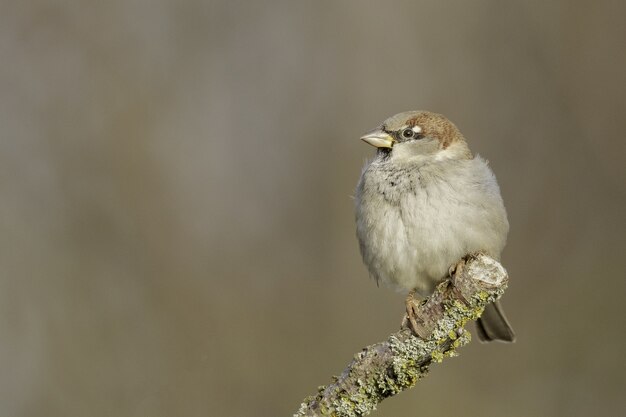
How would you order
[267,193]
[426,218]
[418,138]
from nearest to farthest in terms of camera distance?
[426,218], [418,138], [267,193]

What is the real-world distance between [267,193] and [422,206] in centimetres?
228

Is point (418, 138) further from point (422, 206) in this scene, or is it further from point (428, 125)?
point (422, 206)

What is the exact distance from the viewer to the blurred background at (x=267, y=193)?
4555mm

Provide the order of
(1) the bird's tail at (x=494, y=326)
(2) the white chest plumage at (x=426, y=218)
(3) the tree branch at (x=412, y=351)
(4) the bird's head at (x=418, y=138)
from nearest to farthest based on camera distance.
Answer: (3) the tree branch at (x=412, y=351)
(2) the white chest plumage at (x=426, y=218)
(4) the bird's head at (x=418, y=138)
(1) the bird's tail at (x=494, y=326)

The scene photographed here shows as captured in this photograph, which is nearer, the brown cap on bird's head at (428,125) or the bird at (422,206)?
the bird at (422,206)

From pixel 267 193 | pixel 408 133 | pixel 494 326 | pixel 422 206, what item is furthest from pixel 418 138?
pixel 267 193

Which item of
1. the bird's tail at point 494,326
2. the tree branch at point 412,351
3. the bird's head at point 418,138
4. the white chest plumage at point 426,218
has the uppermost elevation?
the bird's head at point 418,138

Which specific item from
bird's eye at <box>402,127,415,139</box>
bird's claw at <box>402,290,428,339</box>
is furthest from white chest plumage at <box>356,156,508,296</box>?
bird's claw at <box>402,290,428,339</box>

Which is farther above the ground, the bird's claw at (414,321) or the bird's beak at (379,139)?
the bird's beak at (379,139)

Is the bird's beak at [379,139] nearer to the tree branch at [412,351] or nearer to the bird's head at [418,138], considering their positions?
the bird's head at [418,138]

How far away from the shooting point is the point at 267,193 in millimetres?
5125

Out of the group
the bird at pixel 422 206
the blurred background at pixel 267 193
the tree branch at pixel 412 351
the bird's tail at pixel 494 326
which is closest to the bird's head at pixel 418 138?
the bird at pixel 422 206

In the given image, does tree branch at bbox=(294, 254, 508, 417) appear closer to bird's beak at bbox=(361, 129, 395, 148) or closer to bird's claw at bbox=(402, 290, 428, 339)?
bird's claw at bbox=(402, 290, 428, 339)

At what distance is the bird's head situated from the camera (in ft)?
10.5
